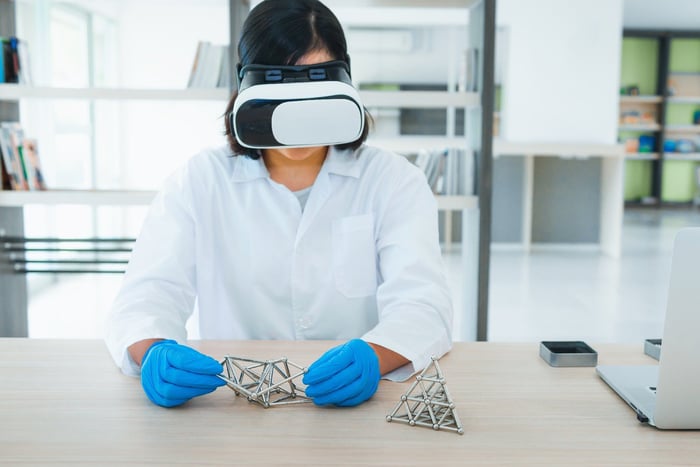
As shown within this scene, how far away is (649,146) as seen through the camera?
34.6 feet

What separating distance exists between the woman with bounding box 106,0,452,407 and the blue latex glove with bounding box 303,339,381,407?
26 cm

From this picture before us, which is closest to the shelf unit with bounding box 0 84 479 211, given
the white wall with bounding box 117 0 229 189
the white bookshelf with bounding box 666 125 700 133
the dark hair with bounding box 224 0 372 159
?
the dark hair with bounding box 224 0 372 159

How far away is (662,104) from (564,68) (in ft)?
15.8

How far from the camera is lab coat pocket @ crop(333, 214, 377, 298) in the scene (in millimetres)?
1440

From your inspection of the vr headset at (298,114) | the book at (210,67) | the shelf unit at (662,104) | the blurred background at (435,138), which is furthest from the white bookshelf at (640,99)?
the vr headset at (298,114)

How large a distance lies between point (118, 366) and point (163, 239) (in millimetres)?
311

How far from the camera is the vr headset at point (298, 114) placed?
93 centimetres

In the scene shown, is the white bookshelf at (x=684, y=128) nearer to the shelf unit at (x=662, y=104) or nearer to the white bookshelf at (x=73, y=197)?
the shelf unit at (x=662, y=104)

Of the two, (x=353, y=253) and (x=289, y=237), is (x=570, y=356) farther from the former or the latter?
(x=289, y=237)

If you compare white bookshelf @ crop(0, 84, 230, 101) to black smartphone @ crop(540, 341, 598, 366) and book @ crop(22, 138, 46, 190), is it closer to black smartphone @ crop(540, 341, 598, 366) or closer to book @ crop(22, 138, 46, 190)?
A: book @ crop(22, 138, 46, 190)

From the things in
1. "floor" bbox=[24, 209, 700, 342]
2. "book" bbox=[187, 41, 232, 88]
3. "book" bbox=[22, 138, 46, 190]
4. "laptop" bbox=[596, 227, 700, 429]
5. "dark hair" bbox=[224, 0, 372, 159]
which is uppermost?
"book" bbox=[187, 41, 232, 88]

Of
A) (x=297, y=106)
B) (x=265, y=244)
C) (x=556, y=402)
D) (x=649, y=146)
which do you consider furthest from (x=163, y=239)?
(x=649, y=146)

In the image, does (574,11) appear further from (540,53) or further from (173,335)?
(173,335)

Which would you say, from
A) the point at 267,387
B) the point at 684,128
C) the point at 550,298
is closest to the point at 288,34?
the point at 267,387
